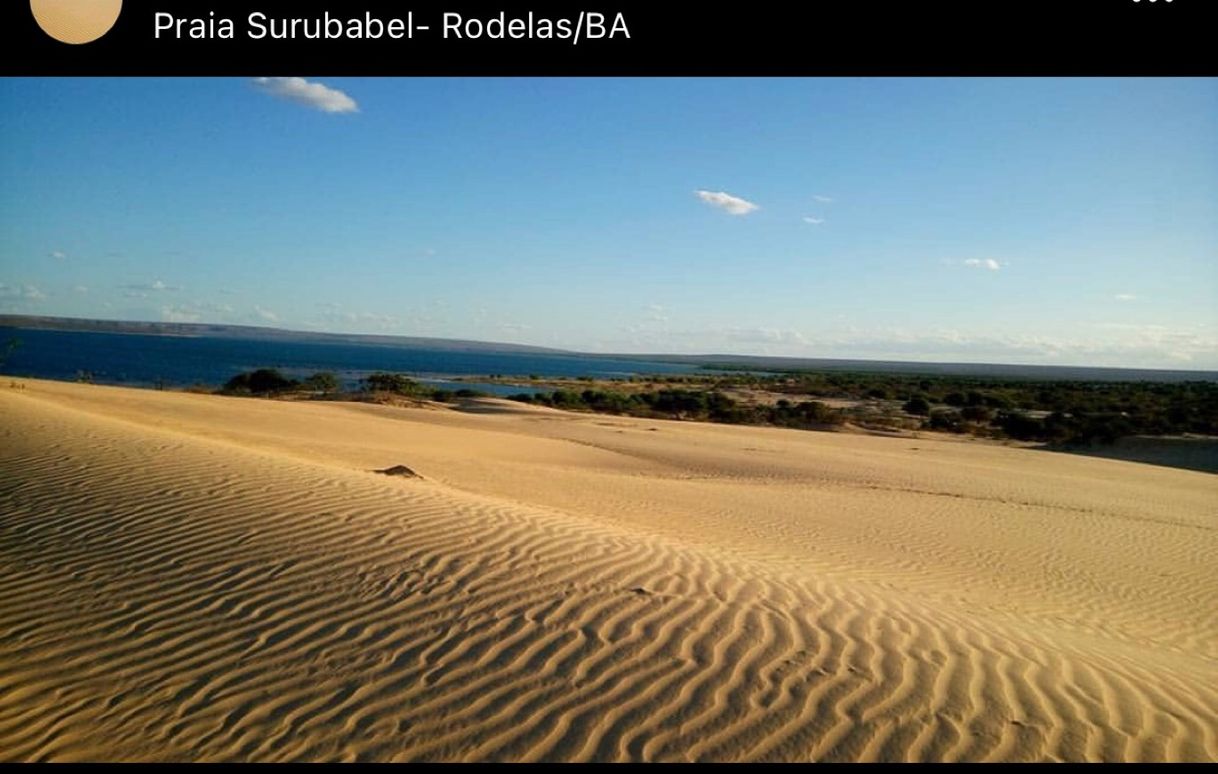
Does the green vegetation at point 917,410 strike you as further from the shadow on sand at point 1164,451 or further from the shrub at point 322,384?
the shadow on sand at point 1164,451

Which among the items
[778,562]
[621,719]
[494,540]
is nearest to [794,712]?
[621,719]

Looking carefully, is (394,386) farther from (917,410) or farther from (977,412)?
(977,412)

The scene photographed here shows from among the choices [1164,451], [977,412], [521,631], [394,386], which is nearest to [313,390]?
[394,386]

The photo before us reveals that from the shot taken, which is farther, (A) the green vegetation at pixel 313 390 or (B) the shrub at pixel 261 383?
(B) the shrub at pixel 261 383

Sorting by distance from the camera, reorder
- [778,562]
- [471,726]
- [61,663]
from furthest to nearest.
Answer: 1. [778,562]
2. [61,663]
3. [471,726]

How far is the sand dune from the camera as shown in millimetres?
3637

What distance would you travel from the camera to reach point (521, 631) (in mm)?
4652

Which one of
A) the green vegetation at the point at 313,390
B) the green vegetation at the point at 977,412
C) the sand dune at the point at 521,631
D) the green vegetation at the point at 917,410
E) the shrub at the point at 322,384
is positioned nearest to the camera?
the sand dune at the point at 521,631

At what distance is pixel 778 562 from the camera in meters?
7.92

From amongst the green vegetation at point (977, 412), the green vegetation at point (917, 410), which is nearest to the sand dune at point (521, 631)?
the green vegetation at point (977, 412)

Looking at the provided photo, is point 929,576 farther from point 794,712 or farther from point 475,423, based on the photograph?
point 475,423

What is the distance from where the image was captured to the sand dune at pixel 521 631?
364cm

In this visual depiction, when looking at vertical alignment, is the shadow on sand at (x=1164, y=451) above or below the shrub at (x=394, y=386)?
below
